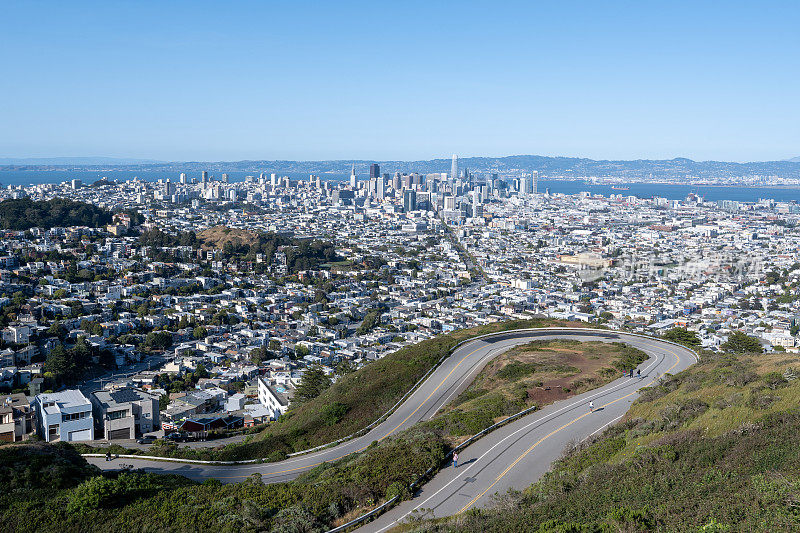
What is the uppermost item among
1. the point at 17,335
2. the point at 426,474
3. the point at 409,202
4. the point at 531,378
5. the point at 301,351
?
the point at 426,474

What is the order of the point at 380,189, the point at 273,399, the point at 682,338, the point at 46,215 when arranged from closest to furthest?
the point at 273,399
the point at 682,338
the point at 46,215
the point at 380,189

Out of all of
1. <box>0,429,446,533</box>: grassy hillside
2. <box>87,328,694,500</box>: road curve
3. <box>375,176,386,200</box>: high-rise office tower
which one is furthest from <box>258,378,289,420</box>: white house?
<box>375,176,386,200</box>: high-rise office tower

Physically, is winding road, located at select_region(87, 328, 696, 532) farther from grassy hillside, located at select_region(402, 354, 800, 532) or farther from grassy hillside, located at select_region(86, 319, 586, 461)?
grassy hillside, located at select_region(402, 354, 800, 532)

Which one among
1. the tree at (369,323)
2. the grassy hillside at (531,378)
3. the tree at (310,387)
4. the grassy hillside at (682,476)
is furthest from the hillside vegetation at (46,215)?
the grassy hillside at (682,476)

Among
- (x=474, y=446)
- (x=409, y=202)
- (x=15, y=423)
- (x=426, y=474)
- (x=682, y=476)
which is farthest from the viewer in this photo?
(x=409, y=202)

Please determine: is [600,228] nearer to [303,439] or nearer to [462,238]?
[462,238]

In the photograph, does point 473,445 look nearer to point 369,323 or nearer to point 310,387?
point 310,387

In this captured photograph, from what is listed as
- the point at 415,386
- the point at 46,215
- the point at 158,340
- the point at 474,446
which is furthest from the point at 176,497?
the point at 46,215

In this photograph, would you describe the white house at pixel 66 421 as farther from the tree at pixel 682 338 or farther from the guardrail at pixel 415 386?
the tree at pixel 682 338
